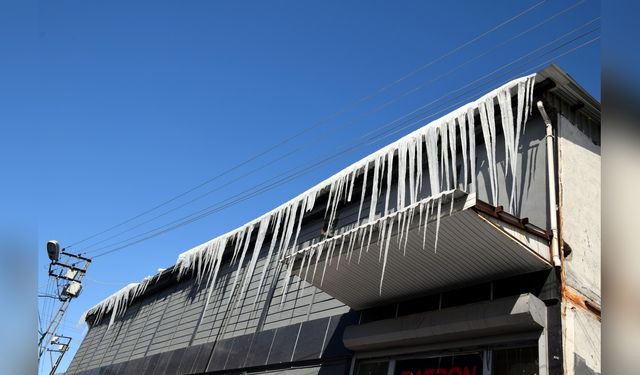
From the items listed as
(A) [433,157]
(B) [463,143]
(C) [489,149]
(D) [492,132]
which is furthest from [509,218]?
(A) [433,157]

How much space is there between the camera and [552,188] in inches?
252

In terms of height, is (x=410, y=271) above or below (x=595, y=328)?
above

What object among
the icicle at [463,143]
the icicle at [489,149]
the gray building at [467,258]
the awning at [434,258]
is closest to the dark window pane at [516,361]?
the gray building at [467,258]

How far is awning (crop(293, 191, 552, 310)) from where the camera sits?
18.6 ft

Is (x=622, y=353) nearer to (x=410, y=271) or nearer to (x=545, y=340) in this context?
(x=545, y=340)

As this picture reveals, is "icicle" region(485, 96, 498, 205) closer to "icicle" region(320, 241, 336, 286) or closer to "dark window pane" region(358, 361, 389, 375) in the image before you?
"icicle" region(320, 241, 336, 286)

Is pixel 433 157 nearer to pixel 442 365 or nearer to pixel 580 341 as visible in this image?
pixel 442 365

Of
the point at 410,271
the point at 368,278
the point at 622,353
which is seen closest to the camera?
the point at 622,353

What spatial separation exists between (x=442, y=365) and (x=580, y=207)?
2.93m

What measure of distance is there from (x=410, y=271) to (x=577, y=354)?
240cm

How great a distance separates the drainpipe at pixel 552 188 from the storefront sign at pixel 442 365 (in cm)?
168

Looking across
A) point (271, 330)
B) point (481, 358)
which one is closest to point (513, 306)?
point (481, 358)

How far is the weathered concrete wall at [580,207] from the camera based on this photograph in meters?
6.07

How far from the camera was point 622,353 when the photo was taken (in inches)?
26.1
